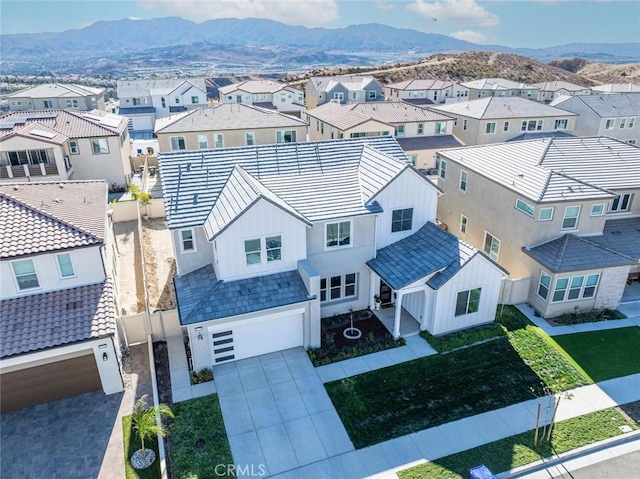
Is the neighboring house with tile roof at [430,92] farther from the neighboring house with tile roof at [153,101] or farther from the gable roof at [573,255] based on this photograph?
the gable roof at [573,255]

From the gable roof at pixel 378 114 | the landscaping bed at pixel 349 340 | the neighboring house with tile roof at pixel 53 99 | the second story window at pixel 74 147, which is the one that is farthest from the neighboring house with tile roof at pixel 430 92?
the landscaping bed at pixel 349 340

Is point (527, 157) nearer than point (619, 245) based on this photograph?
No

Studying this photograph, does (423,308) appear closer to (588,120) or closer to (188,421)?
(188,421)

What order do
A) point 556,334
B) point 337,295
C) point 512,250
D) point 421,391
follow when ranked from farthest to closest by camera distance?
point 512,250, point 337,295, point 556,334, point 421,391

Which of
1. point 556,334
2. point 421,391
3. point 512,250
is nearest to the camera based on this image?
point 421,391

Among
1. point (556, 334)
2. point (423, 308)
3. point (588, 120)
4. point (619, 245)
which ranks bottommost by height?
point (556, 334)

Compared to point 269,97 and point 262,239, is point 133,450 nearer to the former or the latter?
point 262,239

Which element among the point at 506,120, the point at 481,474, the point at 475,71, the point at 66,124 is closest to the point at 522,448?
the point at 481,474

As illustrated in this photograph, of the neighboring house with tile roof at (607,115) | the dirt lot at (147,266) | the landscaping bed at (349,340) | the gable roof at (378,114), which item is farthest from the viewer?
the neighboring house with tile roof at (607,115)

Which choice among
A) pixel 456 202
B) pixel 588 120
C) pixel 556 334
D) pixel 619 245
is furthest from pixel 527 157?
pixel 588 120
